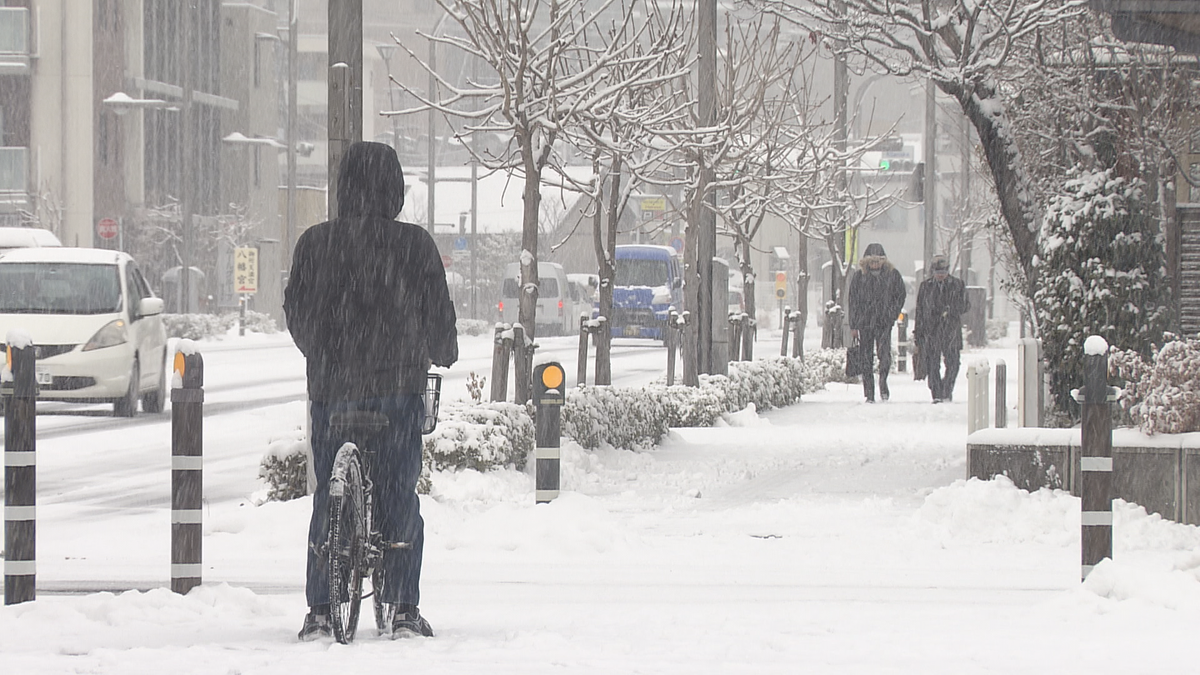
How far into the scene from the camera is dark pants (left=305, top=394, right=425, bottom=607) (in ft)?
20.4

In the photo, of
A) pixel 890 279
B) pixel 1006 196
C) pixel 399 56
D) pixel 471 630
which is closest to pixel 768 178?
pixel 890 279

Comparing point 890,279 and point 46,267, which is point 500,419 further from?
point 890,279

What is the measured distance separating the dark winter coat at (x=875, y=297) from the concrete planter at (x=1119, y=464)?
437 inches

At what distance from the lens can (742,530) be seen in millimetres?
9852

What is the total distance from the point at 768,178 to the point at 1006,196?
25.9 ft

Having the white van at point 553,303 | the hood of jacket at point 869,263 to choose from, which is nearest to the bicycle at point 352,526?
the hood of jacket at point 869,263

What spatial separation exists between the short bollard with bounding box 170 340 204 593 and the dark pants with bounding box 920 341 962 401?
14.6m

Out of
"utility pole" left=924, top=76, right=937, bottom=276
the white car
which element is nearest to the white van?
"utility pole" left=924, top=76, right=937, bottom=276

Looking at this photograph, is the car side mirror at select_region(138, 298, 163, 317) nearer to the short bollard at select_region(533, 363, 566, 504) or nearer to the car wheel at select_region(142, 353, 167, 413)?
the car wheel at select_region(142, 353, 167, 413)

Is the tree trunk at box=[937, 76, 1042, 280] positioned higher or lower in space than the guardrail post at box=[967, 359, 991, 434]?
higher

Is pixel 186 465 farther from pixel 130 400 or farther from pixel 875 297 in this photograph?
pixel 875 297

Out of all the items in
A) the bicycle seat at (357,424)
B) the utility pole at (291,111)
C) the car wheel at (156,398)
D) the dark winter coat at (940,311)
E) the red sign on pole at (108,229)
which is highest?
the utility pole at (291,111)

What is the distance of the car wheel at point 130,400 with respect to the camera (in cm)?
1822

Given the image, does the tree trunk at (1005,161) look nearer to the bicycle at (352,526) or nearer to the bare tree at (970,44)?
the bare tree at (970,44)
